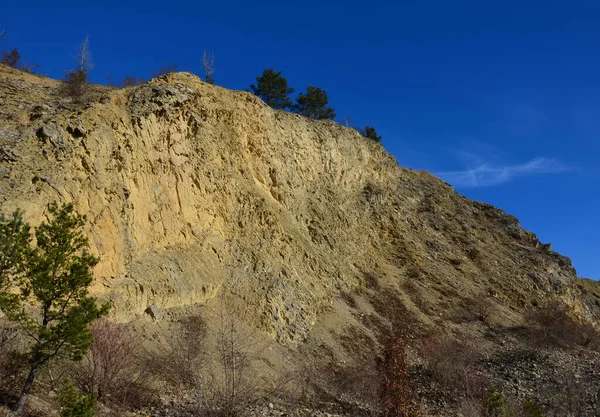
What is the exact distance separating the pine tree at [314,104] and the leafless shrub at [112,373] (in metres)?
32.5

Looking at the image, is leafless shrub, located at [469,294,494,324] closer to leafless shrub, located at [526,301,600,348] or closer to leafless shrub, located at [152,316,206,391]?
leafless shrub, located at [526,301,600,348]

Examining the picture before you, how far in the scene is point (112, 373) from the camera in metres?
11.8

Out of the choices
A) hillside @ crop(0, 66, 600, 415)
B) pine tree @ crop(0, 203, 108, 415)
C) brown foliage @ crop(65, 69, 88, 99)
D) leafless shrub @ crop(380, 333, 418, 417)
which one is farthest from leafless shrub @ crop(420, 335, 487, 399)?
brown foliage @ crop(65, 69, 88, 99)

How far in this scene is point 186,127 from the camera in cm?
2194

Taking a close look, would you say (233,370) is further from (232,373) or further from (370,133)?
(370,133)

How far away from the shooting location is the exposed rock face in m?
16.0

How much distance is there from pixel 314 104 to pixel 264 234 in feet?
76.1

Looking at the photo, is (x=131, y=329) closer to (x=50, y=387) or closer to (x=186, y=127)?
(x=50, y=387)

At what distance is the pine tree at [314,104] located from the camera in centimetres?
4256

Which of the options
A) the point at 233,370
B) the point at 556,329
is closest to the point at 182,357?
the point at 233,370

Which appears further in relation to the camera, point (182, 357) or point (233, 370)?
point (182, 357)

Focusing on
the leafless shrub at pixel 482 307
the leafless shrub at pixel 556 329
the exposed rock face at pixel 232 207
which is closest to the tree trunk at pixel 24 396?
the exposed rock face at pixel 232 207

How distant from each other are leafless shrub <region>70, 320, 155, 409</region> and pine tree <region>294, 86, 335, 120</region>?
32482 mm

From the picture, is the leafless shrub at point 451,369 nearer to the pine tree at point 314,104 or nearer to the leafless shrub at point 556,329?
the leafless shrub at point 556,329
